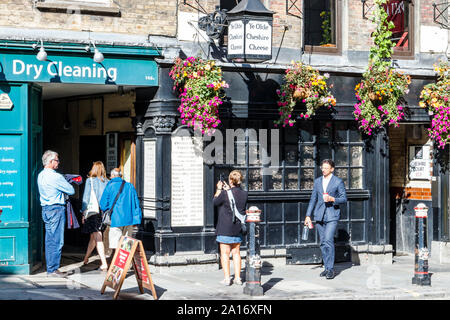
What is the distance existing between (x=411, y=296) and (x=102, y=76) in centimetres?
608

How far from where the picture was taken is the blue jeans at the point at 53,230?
39.7ft

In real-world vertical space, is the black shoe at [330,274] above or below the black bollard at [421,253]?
below

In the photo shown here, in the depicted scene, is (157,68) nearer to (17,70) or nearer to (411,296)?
(17,70)

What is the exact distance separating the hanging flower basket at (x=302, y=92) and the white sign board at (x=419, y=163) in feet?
9.92

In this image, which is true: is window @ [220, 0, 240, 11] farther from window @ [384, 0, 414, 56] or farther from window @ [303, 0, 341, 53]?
window @ [384, 0, 414, 56]

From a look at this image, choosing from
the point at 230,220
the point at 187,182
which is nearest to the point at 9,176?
the point at 187,182

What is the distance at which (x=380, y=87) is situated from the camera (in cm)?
1424

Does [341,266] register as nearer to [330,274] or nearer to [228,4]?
[330,274]

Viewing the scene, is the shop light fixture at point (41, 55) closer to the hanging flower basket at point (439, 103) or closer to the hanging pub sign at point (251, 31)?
the hanging pub sign at point (251, 31)

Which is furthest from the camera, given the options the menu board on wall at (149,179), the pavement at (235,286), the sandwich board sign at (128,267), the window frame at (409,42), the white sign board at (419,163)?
the white sign board at (419,163)

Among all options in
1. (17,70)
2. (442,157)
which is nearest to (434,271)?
(442,157)

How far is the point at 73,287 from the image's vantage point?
11.4 meters

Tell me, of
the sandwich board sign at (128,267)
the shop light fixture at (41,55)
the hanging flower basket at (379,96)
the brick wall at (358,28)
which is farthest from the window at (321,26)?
the sandwich board sign at (128,267)

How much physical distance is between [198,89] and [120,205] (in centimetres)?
232
